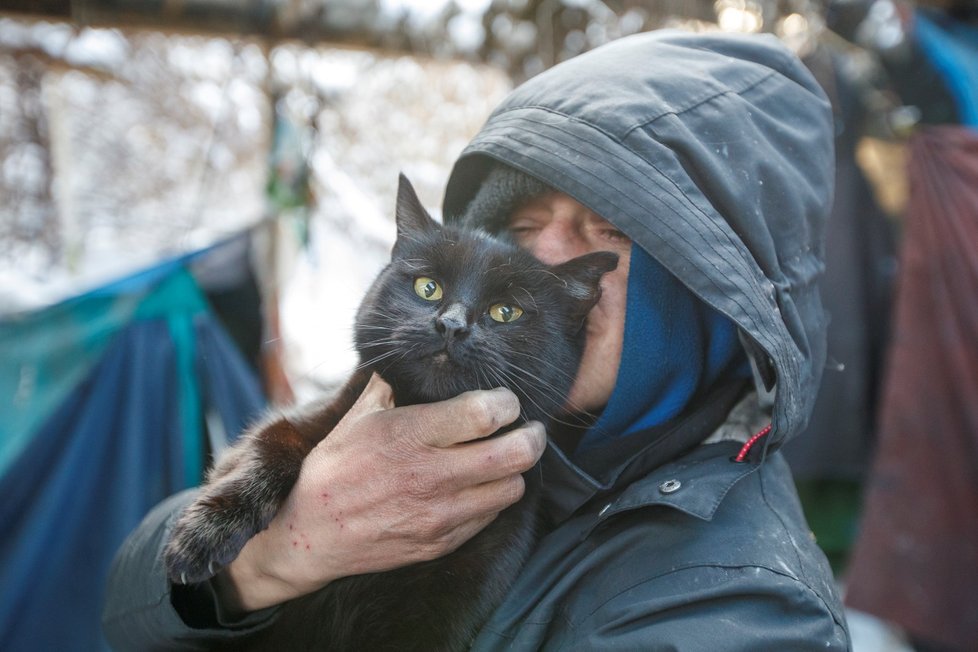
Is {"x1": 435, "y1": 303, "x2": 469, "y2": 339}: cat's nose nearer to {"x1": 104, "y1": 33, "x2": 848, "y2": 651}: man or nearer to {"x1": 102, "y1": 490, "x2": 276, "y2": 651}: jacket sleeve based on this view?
{"x1": 104, "y1": 33, "x2": 848, "y2": 651}: man

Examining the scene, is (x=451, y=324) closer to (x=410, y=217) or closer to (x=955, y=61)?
(x=410, y=217)

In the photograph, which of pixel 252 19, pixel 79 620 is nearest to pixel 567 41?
pixel 252 19

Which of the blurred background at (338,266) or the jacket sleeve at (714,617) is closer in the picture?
the jacket sleeve at (714,617)

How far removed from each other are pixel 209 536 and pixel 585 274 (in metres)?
0.85

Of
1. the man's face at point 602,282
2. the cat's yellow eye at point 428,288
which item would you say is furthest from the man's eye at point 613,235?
the cat's yellow eye at point 428,288

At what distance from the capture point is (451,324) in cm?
129

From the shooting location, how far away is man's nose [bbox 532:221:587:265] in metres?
1.52

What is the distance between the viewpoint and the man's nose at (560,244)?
152 cm

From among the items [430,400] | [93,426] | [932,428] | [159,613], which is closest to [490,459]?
[430,400]

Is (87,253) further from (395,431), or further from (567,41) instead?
(395,431)

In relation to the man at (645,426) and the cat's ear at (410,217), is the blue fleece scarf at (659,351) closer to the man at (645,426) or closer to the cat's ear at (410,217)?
the man at (645,426)

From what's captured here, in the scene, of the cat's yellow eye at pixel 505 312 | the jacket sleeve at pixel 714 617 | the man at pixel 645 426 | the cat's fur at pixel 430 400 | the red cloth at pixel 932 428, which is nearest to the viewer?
the jacket sleeve at pixel 714 617

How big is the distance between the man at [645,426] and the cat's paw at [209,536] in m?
0.07

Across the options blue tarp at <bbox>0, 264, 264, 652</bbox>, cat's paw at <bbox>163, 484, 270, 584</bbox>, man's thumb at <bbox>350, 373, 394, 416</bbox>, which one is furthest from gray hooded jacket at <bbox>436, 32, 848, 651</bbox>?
blue tarp at <bbox>0, 264, 264, 652</bbox>
